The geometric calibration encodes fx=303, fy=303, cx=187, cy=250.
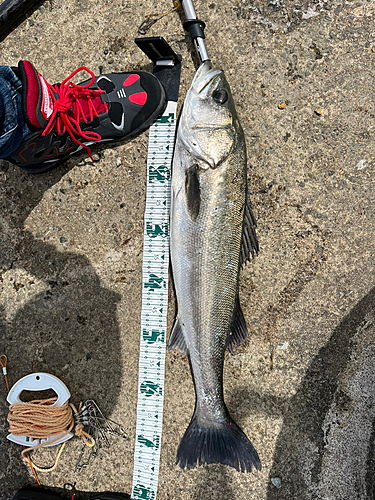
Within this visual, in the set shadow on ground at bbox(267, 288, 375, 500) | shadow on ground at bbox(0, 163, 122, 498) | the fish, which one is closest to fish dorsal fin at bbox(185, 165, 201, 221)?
the fish

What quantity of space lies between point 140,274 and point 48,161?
3.77ft

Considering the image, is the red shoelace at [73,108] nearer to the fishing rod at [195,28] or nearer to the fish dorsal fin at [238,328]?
the fishing rod at [195,28]

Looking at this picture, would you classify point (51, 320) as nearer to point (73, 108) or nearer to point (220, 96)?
point (73, 108)

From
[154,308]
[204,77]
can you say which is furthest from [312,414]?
[204,77]

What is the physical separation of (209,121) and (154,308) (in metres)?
1.47

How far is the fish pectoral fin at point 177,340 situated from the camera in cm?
231

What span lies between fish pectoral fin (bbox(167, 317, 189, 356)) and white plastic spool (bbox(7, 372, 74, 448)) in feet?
3.10

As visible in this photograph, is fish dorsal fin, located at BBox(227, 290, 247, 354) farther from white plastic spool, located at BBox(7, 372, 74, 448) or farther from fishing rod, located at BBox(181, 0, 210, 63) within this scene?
fishing rod, located at BBox(181, 0, 210, 63)

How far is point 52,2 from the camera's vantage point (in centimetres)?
259

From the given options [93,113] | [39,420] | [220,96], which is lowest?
[39,420]

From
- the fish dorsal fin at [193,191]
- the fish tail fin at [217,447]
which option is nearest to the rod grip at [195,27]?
the fish dorsal fin at [193,191]

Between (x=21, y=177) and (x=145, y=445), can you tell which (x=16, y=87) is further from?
(x=145, y=445)

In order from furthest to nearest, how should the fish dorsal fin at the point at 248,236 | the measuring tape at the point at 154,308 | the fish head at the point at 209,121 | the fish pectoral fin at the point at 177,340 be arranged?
the measuring tape at the point at 154,308, the fish pectoral fin at the point at 177,340, the fish dorsal fin at the point at 248,236, the fish head at the point at 209,121

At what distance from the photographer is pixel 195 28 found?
2.28 metres
